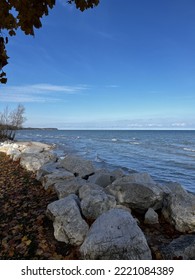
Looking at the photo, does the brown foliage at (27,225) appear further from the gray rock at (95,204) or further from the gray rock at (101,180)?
the gray rock at (101,180)

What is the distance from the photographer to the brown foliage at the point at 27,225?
491 centimetres

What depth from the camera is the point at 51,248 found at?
16.5 feet

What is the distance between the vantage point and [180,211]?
20.5 feet

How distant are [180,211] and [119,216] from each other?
2.09 metres

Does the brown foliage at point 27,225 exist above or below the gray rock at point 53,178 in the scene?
below

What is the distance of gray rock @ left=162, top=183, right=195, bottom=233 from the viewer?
19.8 ft

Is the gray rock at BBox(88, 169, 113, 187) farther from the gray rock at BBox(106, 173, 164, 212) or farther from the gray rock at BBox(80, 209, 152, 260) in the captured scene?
the gray rock at BBox(80, 209, 152, 260)

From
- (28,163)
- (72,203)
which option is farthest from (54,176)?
(28,163)

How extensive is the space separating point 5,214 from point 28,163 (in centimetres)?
590

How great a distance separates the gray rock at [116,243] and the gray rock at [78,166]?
5721 mm

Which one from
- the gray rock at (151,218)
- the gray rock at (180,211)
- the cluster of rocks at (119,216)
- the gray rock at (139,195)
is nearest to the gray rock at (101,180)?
the cluster of rocks at (119,216)

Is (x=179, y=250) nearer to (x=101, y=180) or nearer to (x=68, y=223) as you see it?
(x=68, y=223)

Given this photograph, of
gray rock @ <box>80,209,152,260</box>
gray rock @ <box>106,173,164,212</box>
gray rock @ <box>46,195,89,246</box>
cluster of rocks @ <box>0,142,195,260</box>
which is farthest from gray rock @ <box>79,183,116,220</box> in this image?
gray rock @ <box>80,209,152,260</box>

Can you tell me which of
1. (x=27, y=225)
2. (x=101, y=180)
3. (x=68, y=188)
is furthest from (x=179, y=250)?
(x=101, y=180)
